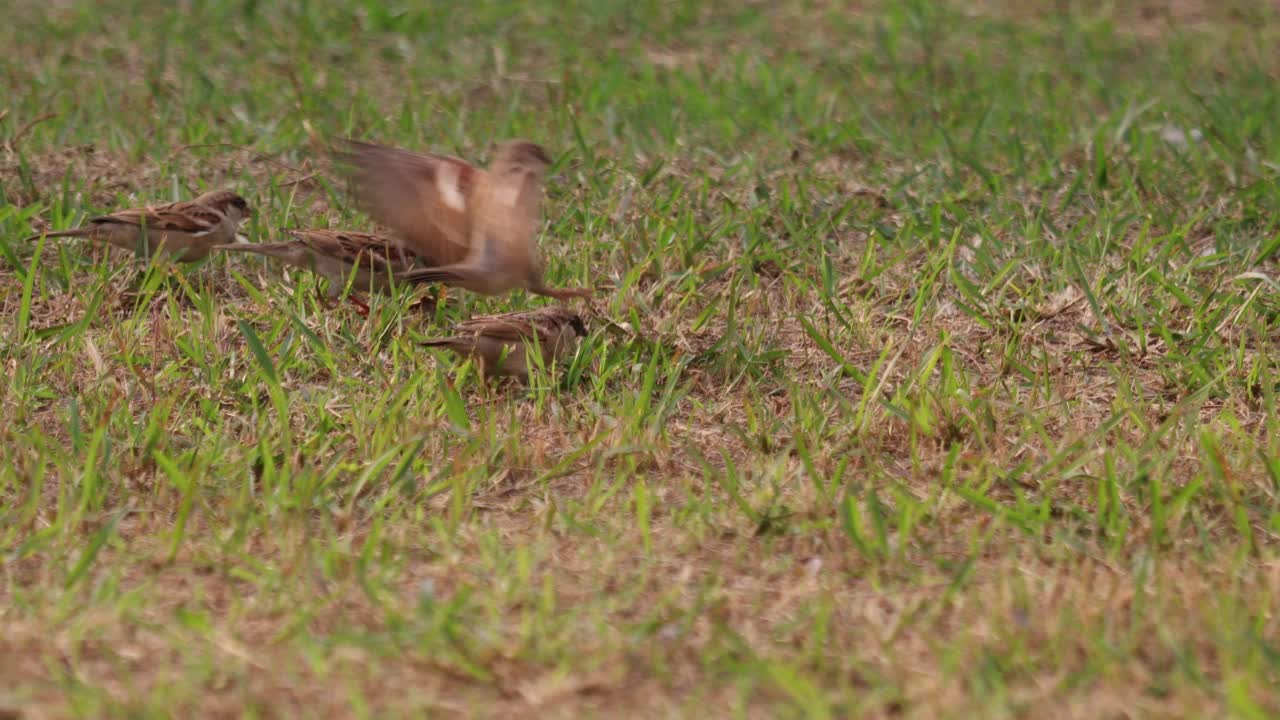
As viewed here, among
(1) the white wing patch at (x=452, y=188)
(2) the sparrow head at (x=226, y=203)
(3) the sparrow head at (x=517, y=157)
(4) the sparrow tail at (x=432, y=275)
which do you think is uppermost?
(3) the sparrow head at (x=517, y=157)

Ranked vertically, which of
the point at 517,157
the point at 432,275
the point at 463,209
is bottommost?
the point at 432,275

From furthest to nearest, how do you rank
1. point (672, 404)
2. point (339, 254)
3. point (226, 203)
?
point (226, 203)
point (339, 254)
point (672, 404)

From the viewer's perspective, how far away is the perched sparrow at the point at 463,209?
217 inches

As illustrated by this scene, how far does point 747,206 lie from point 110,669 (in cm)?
423

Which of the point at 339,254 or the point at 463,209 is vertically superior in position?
the point at 463,209

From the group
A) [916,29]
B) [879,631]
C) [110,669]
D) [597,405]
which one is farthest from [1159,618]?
[916,29]

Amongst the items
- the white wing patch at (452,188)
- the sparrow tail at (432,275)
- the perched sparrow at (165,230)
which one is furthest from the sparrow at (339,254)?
the sparrow tail at (432,275)

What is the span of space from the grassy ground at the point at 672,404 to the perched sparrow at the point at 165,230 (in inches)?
5.8

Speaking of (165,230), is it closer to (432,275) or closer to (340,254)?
(340,254)

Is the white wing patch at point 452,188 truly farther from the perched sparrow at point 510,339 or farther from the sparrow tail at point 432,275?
the perched sparrow at point 510,339

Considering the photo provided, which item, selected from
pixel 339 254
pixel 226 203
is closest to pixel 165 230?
pixel 226 203

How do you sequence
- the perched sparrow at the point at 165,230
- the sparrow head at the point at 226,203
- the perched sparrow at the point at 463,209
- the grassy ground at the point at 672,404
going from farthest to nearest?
the sparrow head at the point at 226,203
the perched sparrow at the point at 165,230
the perched sparrow at the point at 463,209
the grassy ground at the point at 672,404

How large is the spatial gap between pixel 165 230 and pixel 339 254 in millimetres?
742

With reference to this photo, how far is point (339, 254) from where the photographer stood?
618 centimetres
